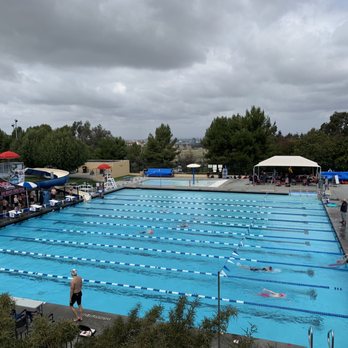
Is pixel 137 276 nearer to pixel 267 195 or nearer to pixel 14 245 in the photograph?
pixel 14 245

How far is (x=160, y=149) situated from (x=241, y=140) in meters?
9.74

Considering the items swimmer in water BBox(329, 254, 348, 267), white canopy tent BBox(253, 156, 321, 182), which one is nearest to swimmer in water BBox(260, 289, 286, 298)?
swimmer in water BBox(329, 254, 348, 267)

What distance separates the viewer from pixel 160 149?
38281 millimetres

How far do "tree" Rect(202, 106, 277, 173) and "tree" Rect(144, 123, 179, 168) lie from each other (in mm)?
5186

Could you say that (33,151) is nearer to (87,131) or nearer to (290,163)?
(290,163)

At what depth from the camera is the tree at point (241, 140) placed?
33094 mm

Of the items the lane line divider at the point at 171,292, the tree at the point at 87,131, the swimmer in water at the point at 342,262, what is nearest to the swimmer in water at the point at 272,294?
the lane line divider at the point at 171,292

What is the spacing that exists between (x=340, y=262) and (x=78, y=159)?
23923mm

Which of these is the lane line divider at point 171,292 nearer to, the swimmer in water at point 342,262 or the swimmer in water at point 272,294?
the swimmer in water at point 272,294

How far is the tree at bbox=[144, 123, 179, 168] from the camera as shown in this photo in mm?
38094

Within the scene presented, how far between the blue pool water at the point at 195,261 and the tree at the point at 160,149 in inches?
734

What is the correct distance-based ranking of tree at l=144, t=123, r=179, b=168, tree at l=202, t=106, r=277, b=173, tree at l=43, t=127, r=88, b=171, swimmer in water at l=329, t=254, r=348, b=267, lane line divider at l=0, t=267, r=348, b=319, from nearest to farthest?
1. lane line divider at l=0, t=267, r=348, b=319
2. swimmer in water at l=329, t=254, r=348, b=267
3. tree at l=43, t=127, r=88, b=171
4. tree at l=202, t=106, r=277, b=173
5. tree at l=144, t=123, r=179, b=168

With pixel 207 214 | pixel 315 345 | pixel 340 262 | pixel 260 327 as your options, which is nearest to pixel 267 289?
pixel 260 327

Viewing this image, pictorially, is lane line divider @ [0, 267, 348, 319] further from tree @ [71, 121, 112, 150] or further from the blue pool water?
tree @ [71, 121, 112, 150]
